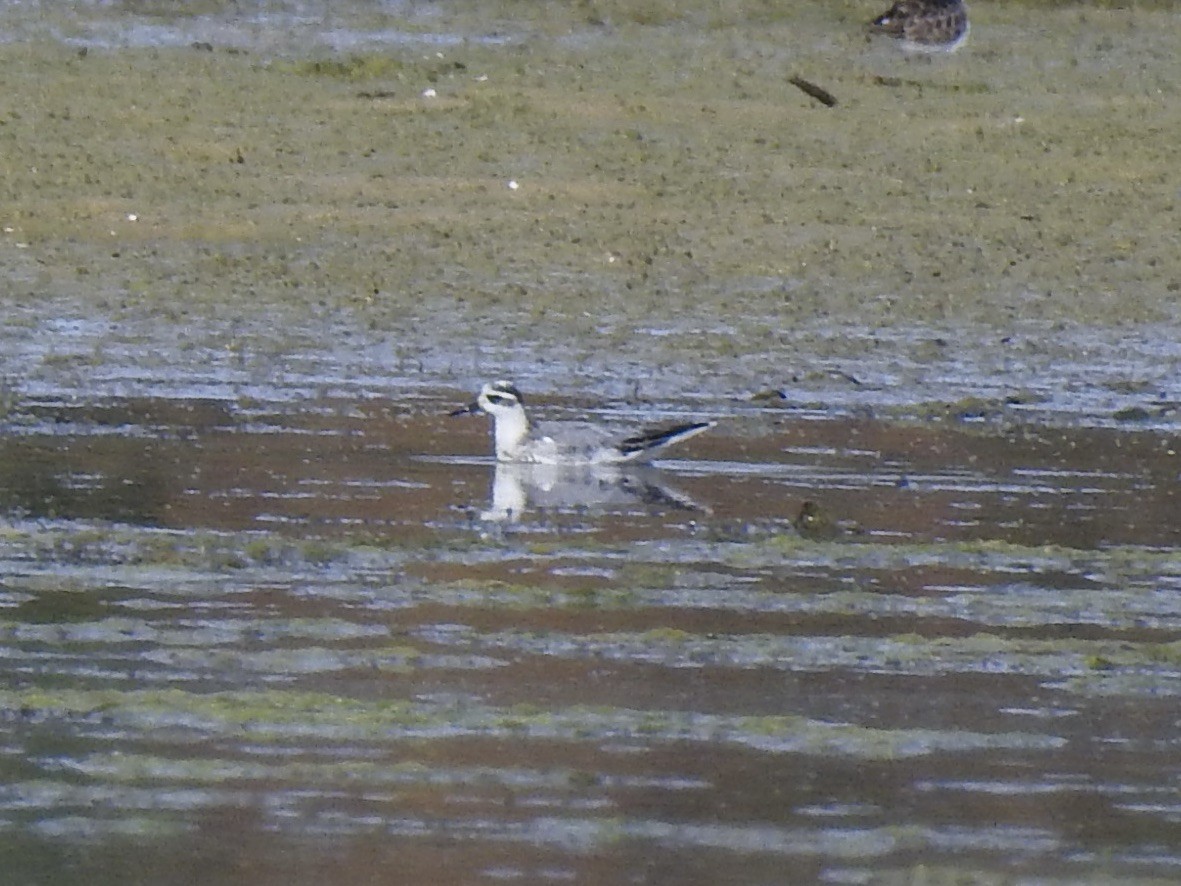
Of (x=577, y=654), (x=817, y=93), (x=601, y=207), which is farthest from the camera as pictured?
(x=817, y=93)

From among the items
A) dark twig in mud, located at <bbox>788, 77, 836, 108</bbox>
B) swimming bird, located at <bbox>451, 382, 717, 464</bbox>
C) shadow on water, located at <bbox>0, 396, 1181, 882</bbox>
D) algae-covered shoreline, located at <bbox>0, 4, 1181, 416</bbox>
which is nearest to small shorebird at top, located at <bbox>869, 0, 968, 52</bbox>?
algae-covered shoreline, located at <bbox>0, 4, 1181, 416</bbox>

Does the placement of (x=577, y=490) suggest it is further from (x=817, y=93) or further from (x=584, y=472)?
(x=817, y=93)

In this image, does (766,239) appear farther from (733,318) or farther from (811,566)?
(811,566)

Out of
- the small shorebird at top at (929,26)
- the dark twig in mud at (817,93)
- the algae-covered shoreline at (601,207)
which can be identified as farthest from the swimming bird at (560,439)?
the small shorebird at top at (929,26)

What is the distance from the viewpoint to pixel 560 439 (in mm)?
10820

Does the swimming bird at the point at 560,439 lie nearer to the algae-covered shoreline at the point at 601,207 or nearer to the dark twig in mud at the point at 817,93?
the algae-covered shoreline at the point at 601,207

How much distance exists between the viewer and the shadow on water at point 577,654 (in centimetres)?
641

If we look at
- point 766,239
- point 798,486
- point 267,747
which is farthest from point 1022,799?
point 766,239

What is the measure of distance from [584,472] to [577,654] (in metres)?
3.07

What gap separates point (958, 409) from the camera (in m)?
11.9

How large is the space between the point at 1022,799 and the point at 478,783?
3.91ft

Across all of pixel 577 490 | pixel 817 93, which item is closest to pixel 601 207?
pixel 817 93

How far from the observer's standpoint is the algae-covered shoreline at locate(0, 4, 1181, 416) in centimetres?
1307

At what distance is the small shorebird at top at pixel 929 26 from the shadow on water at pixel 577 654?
361 inches
